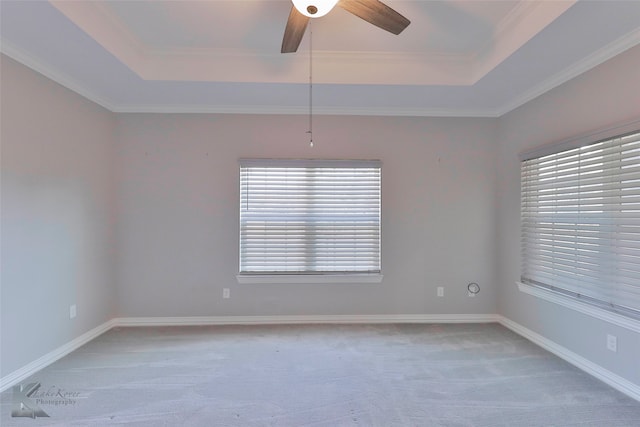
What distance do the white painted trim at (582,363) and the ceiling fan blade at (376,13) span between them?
2936 mm

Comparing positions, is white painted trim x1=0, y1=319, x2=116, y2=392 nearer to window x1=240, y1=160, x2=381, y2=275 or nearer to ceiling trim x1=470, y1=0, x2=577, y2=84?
window x1=240, y1=160, x2=381, y2=275

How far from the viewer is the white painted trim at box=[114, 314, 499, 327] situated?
341cm

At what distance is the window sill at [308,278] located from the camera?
11.2 ft

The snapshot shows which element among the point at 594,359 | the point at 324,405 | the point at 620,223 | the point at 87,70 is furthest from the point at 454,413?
the point at 87,70

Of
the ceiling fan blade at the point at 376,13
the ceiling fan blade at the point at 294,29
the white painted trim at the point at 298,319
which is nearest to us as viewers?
the ceiling fan blade at the point at 376,13

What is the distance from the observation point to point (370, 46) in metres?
2.62

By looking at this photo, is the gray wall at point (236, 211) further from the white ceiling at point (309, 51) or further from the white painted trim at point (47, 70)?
the white ceiling at point (309, 51)

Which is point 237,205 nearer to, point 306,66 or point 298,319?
point 298,319

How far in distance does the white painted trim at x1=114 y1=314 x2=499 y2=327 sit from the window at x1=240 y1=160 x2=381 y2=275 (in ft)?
1.78

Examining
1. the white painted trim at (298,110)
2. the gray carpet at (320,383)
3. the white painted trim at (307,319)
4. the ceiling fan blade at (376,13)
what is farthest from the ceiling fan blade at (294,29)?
the white painted trim at (307,319)

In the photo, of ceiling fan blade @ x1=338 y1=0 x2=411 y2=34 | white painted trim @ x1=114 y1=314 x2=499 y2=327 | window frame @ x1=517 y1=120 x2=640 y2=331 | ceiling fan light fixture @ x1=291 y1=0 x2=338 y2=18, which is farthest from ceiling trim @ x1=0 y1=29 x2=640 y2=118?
white painted trim @ x1=114 y1=314 x2=499 y2=327

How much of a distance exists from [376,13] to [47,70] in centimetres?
271

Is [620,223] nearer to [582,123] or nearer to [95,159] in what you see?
[582,123]

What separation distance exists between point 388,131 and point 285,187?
138cm
